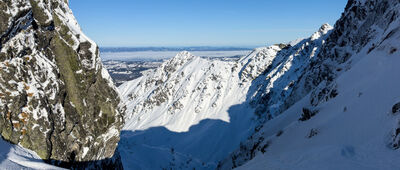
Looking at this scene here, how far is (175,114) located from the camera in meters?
170

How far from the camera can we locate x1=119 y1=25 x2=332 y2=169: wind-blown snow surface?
410ft

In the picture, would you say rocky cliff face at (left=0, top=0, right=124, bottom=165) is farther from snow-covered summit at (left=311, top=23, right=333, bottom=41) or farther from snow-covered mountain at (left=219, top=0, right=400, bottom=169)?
snow-covered summit at (left=311, top=23, right=333, bottom=41)

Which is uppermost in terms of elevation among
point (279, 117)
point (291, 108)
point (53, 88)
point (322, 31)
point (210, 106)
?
point (322, 31)

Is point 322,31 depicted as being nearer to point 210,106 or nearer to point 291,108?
point 210,106

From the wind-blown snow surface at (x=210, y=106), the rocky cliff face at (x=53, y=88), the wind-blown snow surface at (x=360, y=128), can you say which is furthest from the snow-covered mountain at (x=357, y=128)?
the wind-blown snow surface at (x=210, y=106)

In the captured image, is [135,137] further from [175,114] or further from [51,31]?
[51,31]

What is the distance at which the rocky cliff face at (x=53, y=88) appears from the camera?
25078 mm

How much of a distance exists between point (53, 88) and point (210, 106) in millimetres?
142038

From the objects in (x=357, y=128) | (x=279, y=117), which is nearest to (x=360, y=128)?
(x=357, y=128)

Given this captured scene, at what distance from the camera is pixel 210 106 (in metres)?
169

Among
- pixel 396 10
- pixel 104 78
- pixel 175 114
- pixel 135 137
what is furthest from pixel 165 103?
pixel 396 10

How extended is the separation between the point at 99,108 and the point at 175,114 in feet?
439

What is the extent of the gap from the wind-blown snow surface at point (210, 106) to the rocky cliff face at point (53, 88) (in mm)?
59925

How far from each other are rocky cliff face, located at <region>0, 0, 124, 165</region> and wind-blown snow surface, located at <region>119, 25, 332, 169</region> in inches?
2359
